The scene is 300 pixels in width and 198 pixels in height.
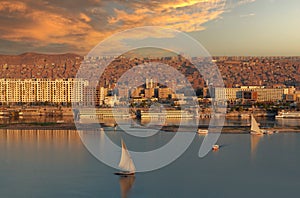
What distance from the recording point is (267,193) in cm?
577

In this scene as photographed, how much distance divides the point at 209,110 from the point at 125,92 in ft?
21.6

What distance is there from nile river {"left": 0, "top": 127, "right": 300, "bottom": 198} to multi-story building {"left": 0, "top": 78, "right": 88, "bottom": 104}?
1580cm

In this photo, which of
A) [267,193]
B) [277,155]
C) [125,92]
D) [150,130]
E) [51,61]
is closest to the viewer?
[267,193]

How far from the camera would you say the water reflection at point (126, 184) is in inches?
226

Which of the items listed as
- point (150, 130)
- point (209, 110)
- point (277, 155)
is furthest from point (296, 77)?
point (277, 155)

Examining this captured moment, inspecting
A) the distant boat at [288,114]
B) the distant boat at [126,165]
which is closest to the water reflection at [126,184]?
the distant boat at [126,165]

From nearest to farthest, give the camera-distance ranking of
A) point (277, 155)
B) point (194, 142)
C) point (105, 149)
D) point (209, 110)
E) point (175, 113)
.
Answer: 1. point (277, 155)
2. point (105, 149)
3. point (194, 142)
4. point (175, 113)
5. point (209, 110)

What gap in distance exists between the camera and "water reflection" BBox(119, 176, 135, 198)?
5738 millimetres

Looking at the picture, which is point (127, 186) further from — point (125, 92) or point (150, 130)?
point (125, 92)

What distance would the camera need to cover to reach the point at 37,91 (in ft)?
83.1

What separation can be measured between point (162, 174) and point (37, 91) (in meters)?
19.4

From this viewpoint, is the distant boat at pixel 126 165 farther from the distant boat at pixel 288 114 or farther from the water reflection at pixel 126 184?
the distant boat at pixel 288 114

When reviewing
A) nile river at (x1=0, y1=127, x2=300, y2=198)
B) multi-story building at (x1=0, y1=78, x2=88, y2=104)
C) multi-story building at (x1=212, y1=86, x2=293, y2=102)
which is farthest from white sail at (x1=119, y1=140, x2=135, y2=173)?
multi-story building at (x1=212, y1=86, x2=293, y2=102)

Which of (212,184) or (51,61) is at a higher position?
(51,61)
